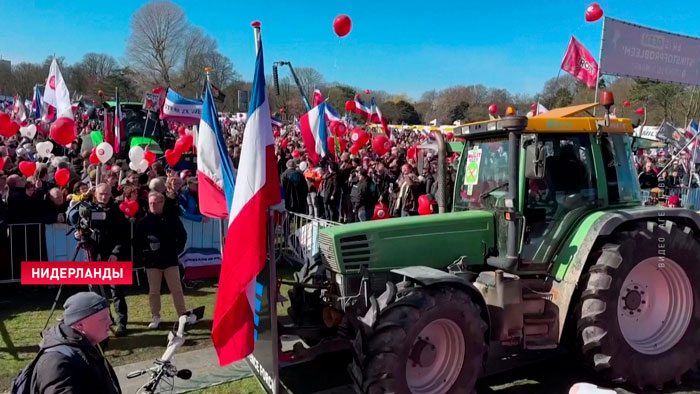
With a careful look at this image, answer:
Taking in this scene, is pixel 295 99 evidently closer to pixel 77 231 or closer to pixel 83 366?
pixel 77 231

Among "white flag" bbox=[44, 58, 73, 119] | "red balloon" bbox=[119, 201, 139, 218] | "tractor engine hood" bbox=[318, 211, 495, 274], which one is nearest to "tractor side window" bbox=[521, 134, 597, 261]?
"tractor engine hood" bbox=[318, 211, 495, 274]

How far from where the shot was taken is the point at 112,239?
6.04 m

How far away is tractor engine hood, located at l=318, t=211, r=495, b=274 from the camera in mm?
4277

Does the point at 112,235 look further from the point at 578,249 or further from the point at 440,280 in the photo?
the point at 578,249

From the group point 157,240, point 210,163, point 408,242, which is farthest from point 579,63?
point 157,240

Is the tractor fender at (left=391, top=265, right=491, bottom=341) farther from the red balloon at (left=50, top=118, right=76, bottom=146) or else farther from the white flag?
the white flag

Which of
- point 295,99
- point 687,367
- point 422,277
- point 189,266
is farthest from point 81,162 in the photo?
point 295,99

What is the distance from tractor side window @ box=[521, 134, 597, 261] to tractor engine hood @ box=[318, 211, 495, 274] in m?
0.38

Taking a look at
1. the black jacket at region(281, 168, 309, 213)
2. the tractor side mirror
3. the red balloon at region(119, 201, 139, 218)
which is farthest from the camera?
the black jacket at region(281, 168, 309, 213)

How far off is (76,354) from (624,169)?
482cm

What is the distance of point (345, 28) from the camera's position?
8562 mm

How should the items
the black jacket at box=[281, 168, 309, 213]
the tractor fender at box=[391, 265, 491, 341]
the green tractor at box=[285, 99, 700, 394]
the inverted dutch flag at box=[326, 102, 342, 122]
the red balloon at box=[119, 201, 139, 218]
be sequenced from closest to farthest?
the tractor fender at box=[391, 265, 491, 341], the green tractor at box=[285, 99, 700, 394], the red balloon at box=[119, 201, 139, 218], the black jacket at box=[281, 168, 309, 213], the inverted dutch flag at box=[326, 102, 342, 122]

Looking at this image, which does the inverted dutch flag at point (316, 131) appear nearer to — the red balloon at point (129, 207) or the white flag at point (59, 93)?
the white flag at point (59, 93)

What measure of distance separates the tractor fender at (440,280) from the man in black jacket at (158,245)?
9.86ft
